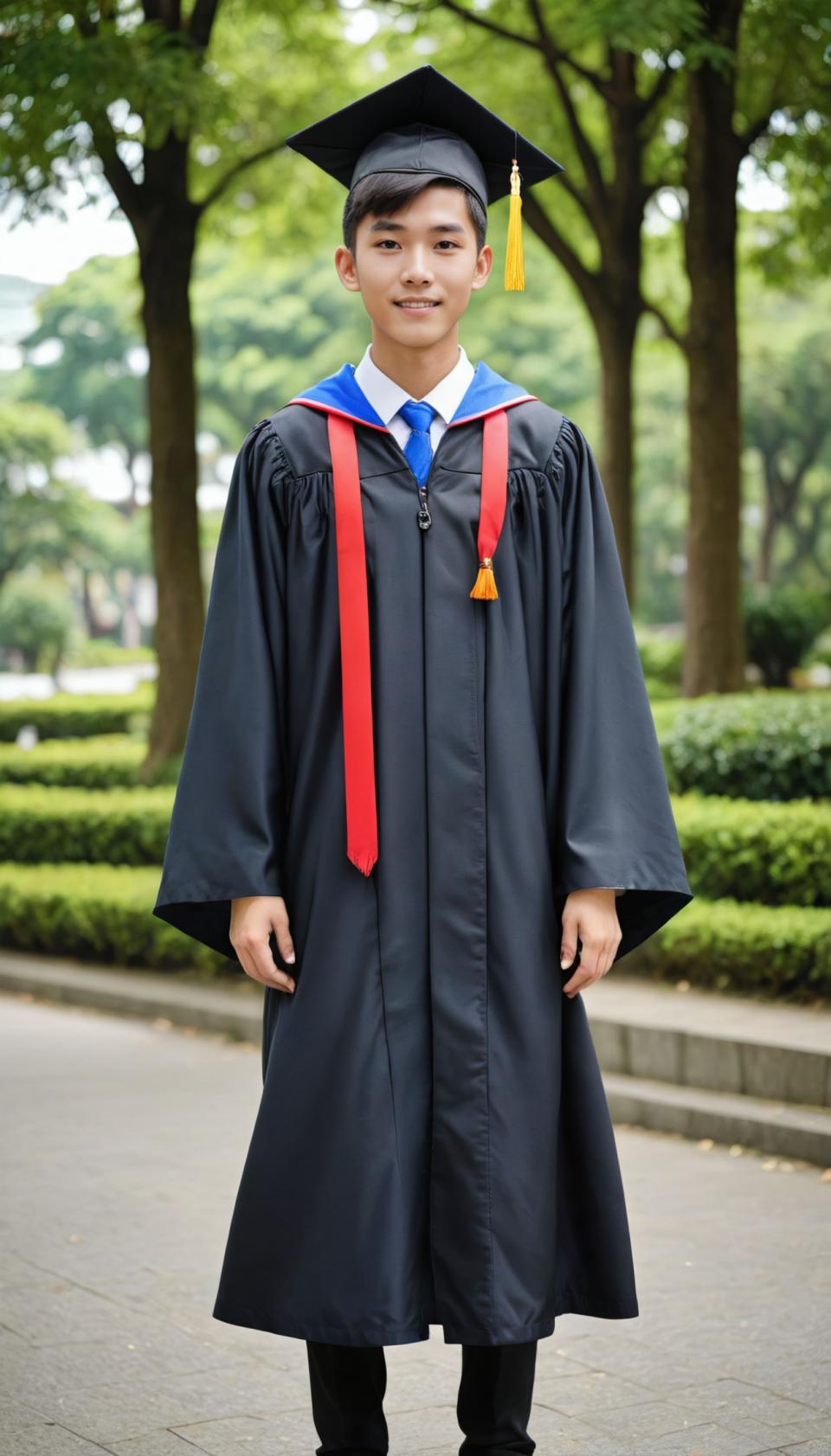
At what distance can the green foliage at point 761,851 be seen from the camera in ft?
25.3

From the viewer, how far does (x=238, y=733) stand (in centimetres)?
289

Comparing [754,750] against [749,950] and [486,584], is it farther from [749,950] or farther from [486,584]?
[486,584]

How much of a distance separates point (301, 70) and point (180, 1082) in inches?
466

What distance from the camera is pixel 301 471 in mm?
2955

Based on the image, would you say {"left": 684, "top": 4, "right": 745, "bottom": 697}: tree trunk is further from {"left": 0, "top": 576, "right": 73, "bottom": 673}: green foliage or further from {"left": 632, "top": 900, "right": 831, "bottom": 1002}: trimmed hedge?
{"left": 0, "top": 576, "right": 73, "bottom": 673}: green foliage

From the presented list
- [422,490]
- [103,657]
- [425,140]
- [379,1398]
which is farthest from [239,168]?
[103,657]

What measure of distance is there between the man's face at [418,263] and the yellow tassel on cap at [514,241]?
0.46ft

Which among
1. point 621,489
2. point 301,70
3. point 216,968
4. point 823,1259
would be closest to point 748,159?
point 621,489

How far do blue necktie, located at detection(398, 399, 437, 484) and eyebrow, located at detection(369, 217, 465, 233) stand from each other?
274mm

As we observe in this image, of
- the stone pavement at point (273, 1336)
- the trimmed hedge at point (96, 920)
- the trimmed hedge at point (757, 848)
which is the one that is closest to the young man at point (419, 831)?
the stone pavement at point (273, 1336)

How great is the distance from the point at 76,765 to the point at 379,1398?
39.6ft

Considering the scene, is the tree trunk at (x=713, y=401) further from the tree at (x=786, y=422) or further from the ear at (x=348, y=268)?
the tree at (x=786, y=422)

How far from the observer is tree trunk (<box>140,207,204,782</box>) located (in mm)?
12617

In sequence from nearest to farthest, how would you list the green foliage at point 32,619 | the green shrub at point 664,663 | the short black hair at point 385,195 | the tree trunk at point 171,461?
the short black hair at point 385,195 < the tree trunk at point 171,461 < the green shrub at point 664,663 < the green foliage at point 32,619
